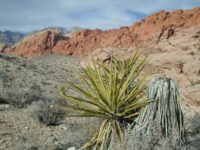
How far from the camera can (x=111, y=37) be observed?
2532 inches

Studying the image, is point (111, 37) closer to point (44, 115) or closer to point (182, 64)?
point (182, 64)

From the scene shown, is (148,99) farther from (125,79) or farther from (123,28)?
(123,28)

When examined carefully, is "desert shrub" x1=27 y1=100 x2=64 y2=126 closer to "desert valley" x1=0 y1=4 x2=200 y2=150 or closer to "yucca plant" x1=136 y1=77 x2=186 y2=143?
"desert valley" x1=0 y1=4 x2=200 y2=150

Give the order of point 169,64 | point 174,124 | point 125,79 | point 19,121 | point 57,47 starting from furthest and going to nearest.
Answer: point 57,47 < point 169,64 < point 19,121 < point 125,79 < point 174,124

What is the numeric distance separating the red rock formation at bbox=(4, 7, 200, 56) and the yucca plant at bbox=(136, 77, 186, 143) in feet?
89.5

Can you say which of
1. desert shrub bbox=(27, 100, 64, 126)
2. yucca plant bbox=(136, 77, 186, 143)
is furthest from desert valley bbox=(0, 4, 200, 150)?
yucca plant bbox=(136, 77, 186, 143)

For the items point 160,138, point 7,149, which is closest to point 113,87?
point 160,138

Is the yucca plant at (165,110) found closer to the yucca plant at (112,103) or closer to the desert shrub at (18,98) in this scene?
the yucca plant at (112,103)

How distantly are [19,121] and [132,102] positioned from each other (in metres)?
6.00

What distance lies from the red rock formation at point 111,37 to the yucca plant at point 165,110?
27.3 meters

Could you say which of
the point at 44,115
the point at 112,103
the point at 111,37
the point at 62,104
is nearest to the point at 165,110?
the point at 112,103

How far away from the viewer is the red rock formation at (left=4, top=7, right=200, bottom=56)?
50047 millimetres

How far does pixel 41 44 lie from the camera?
82562mm

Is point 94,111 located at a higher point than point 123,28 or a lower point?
lower
